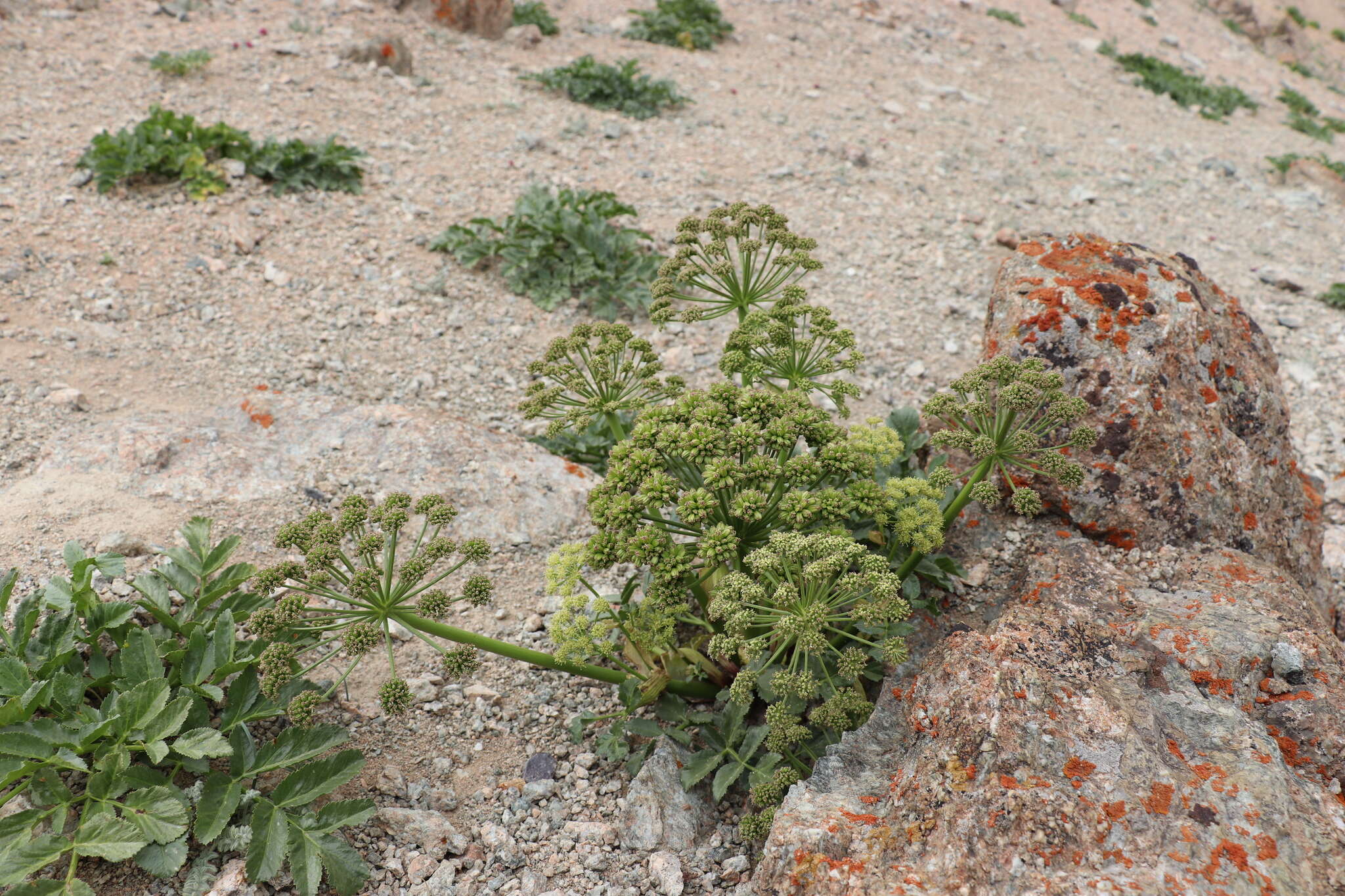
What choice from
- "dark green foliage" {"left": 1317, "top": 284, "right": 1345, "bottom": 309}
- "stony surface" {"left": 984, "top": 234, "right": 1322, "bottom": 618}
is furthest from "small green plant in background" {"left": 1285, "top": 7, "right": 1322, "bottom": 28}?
"stony surface" {"left": 984, "top": 234, "right": 1322, "bottom": 618}

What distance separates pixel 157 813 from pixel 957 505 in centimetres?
342

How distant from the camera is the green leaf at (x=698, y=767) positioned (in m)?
3.77

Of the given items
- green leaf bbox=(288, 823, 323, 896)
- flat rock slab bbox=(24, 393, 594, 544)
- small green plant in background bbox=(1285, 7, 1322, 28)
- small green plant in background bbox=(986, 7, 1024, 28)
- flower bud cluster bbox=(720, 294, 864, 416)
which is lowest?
flat rock slab bbox=(24, 393, 594, 544)

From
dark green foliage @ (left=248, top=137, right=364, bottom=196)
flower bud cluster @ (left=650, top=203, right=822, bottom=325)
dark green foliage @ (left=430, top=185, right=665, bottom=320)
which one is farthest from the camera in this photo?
dark green foliage @ (left=248, top=137, right=364, bottom=196)

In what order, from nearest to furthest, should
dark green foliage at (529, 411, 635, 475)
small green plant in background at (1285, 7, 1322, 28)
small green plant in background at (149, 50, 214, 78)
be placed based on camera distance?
dark green foliage at (529, 411, 635, 475) → small green plant in background at (149, 50, 214, 78) → small green plant in background at (1285, 7, 1322, 28)

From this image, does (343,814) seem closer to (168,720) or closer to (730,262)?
(168,720)

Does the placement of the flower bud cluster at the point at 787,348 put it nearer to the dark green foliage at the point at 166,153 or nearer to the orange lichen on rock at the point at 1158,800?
the orange lichen on rock at the point at 1158,800

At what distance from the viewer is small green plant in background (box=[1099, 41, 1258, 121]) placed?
50.1 feet

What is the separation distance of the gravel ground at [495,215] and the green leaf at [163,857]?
19cm

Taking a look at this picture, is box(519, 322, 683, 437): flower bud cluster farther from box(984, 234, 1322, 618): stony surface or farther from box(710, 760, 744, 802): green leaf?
box(984, 234, 1322, 618): stony surface

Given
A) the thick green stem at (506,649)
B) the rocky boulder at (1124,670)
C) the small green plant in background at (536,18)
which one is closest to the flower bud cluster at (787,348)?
the rocky boulder at (1124,670)

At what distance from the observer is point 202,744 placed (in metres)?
3.40

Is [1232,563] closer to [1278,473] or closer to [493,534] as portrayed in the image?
[1278,473]

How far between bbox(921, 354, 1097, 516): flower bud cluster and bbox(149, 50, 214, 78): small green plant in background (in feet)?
33.4
